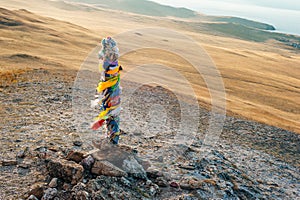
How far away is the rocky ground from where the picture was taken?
7297 mm

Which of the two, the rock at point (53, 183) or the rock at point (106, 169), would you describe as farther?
the rock at point (106, 169)

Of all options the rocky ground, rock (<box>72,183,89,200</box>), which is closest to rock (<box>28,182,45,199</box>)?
the rocky ground

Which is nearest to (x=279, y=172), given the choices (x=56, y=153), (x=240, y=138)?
(x=240, y=138)

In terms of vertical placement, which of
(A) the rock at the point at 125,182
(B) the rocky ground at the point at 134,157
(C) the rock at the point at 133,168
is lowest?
(B) the rocky ground at the point at 134,157

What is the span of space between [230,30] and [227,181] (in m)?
183

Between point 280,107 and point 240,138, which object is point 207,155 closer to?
point 240,138

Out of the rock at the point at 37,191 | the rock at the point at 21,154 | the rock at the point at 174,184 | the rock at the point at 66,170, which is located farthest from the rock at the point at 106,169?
the rock at the point at 21,154

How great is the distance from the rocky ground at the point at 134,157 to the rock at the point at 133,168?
3 cm

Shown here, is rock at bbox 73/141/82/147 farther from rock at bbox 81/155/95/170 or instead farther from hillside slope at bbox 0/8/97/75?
hillside slope at bbox 0/8/97/75

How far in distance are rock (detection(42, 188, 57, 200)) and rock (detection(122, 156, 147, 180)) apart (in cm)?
180

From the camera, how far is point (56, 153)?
29.6 feet

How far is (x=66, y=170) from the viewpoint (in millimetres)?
7246

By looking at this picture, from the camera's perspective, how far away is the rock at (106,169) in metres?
7.40

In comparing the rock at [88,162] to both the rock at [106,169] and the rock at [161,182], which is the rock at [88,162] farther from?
the rock at [161,182]
